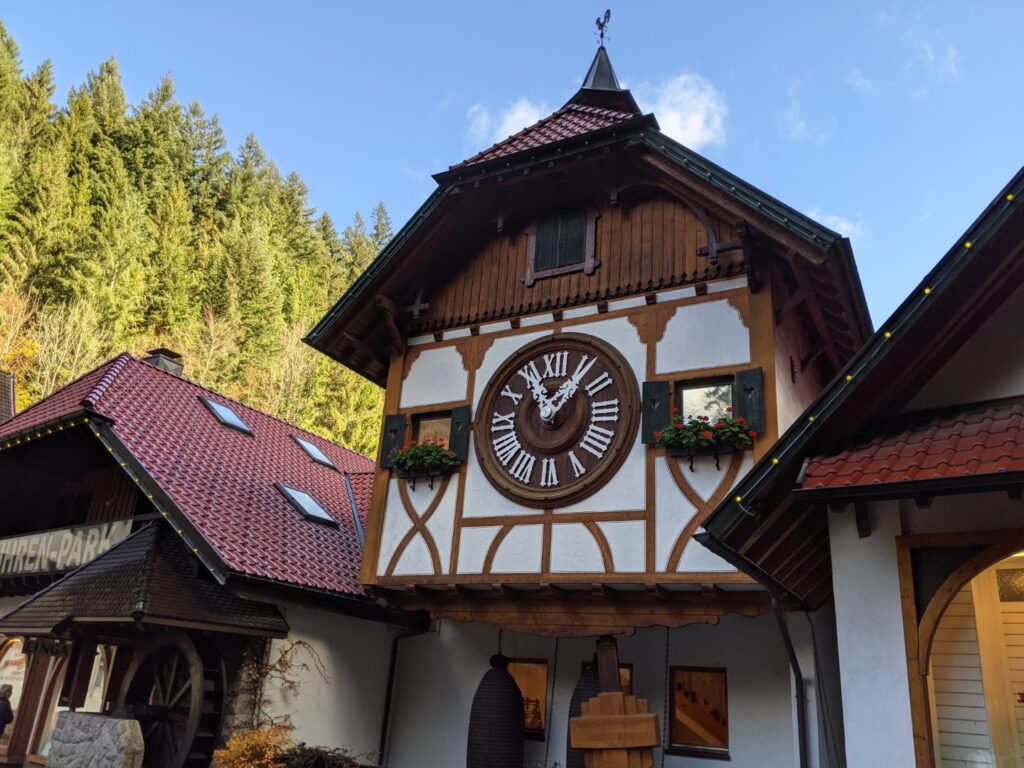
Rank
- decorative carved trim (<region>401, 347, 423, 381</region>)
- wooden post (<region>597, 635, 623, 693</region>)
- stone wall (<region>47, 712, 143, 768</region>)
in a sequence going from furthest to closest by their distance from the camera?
decorative carved trim (<region>401, 347, 423, 381</region>), wooden post (<region>597, 635, 623, 693</region>), stone wall (<region>47, 712, 143, 768</region>)

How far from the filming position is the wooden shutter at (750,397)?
884 centimetres

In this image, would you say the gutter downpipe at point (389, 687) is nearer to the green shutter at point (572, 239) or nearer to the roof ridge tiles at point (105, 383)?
the roof ridge tiles at point (105, 383)

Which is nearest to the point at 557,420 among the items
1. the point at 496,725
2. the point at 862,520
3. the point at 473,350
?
the point at 473,350

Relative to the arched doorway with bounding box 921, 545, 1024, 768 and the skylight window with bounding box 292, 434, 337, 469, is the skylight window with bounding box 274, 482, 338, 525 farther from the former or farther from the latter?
the arched doorway with bounding box 921, 545, 1024, 768

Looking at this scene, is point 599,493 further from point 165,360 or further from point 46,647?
point 165,360

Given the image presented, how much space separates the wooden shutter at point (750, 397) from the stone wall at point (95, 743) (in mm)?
7340

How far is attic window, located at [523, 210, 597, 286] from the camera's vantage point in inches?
422

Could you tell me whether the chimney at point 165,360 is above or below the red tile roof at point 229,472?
above

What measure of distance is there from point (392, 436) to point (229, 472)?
3120mm

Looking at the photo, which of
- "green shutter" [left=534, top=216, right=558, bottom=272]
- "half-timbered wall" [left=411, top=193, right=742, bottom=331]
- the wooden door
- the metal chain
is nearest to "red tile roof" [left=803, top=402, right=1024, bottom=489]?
the wooden door

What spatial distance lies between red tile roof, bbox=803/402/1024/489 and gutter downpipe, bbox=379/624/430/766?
7642 mm

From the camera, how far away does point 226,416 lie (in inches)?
601

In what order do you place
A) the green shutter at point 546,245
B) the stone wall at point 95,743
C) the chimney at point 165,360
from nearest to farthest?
the stone wall at point 95,743 → the green shutter at point 546,245 → the chimney at point 165,360

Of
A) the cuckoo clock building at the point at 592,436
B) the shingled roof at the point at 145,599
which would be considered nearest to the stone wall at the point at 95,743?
the shingled roof at the point at 145,599
